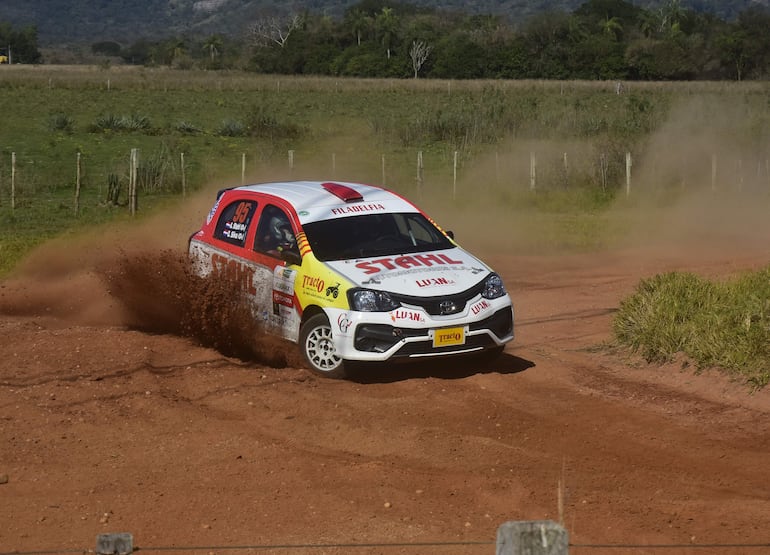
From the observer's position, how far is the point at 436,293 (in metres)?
10.5

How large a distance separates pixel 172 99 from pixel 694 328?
58.4 m

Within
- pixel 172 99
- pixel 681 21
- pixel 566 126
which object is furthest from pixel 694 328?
pixel 681 21

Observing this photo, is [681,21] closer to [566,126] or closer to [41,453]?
[566,126]

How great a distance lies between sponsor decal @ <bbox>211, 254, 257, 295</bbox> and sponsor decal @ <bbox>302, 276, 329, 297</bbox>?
876 mm

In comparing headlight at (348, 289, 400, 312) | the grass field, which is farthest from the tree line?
headlight at (348, 289, 400, 312)

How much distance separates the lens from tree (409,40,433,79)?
102125mm

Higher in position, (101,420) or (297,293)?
(297,293)

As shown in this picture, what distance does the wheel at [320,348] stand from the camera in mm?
10594

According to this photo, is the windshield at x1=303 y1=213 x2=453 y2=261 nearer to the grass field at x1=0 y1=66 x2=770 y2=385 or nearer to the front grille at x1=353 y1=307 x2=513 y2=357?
the front grille at x1=353 y1=307 x2=513 y2=357

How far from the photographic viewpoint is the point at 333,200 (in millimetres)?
11906

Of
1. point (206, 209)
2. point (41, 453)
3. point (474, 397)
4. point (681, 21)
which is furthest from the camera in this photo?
point (681, 21)

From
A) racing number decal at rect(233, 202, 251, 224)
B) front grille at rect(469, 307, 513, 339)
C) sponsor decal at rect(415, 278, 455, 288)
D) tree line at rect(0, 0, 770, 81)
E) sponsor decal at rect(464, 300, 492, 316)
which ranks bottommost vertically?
front grille at rect(469, 307, 513, 339)

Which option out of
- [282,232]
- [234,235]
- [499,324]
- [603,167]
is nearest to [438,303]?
[499,324]

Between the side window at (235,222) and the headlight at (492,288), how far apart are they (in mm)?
2589
